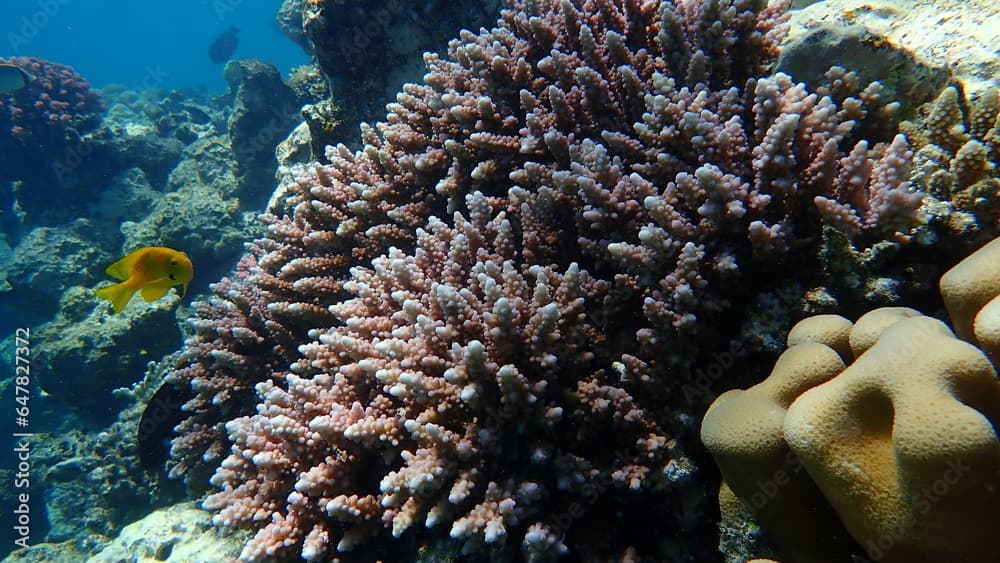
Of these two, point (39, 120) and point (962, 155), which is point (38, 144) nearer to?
point (39, 120)

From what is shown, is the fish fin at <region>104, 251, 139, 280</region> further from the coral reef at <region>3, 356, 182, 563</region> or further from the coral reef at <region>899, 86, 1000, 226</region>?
the coral reef at <region>899, 86, 1000, 226</region>

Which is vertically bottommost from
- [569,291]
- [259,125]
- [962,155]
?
[962,155]

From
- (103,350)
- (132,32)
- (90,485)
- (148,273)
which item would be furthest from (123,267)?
(132,32)

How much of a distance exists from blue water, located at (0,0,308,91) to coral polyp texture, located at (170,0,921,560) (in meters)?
92.2

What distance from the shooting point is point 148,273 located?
12.7 ft

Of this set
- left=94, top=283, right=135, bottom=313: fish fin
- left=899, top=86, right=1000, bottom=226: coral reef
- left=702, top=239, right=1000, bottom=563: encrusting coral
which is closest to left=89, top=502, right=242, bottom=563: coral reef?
left=94, top=283, right=135, bottom=313: fish fin

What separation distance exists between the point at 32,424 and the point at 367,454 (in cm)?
1380

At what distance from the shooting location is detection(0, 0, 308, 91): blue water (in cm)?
8619

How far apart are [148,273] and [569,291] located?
3.41 meters

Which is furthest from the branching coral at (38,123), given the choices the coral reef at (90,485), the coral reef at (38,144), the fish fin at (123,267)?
the fish fin at (123,267)

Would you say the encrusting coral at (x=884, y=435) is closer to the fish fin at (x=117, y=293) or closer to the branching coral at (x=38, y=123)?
the fish fin at (x=117, y=293)

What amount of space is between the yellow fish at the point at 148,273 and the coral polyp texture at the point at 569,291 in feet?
4.07

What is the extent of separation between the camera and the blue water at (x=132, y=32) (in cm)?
8619

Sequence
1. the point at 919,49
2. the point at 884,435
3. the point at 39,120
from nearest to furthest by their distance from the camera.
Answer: the point at 884,435 < the point at 919,49 < the point at 39,120
